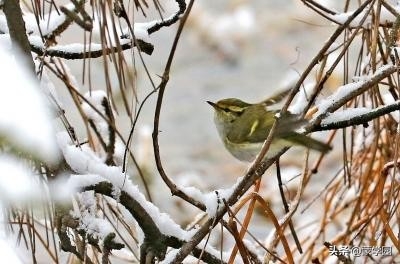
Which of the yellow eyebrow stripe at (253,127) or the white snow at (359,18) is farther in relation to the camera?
the yellow eyebrow stripe at (253,127)

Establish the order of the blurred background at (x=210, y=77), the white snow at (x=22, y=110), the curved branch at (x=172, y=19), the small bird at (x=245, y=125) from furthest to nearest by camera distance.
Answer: the blurred background at (x=210, y=77) → the small bird at (x=245, y=125) → the curved branch at (x=172, y=19) → the white snow at (x=22, y=110)

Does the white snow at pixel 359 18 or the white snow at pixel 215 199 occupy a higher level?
the white snow at pixel 359 18

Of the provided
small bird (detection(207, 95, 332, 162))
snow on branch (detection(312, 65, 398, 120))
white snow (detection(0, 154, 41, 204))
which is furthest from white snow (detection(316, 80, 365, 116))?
white snow (detection(0, 154, 41, 204))

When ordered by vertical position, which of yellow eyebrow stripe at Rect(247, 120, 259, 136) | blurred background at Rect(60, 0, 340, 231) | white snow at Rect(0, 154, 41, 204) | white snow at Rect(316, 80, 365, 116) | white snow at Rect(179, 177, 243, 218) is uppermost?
blurred background at Rect(60, 0, 340, 231)

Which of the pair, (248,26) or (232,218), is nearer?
(232,218)

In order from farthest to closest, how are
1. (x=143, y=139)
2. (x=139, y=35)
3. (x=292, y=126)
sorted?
(x=143, y=139) < (x=139, y=35) < (x=292, y=126)

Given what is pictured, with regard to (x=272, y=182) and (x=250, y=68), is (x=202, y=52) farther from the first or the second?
(x=272, y=182)

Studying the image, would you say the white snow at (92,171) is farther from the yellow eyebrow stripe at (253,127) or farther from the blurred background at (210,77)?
the blurred background at (210,77)

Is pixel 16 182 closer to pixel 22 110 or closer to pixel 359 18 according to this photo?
pixel 22 110

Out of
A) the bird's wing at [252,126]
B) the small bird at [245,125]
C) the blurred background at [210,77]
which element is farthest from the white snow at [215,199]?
the blurred background at [210,77]

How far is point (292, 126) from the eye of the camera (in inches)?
19.8

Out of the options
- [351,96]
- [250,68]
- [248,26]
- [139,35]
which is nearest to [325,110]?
[351,96]

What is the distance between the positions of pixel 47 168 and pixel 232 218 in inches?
5.3

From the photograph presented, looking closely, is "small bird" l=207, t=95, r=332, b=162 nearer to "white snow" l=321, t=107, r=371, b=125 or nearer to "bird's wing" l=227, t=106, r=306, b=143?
"bird's wing" l=227, t=106, r=306, b=143
